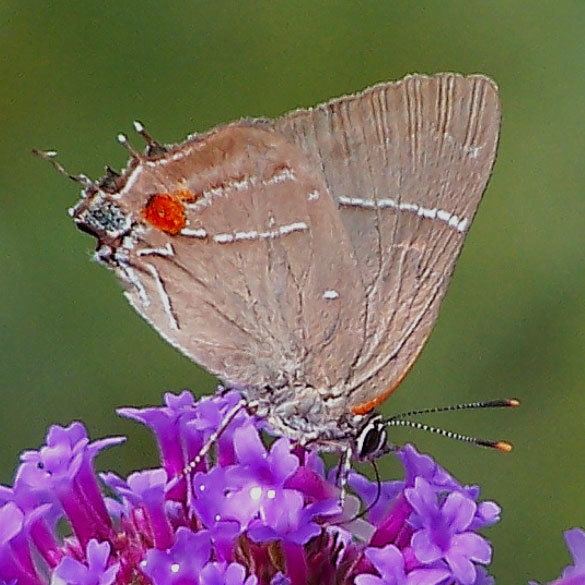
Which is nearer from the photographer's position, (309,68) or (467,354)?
(467,354)

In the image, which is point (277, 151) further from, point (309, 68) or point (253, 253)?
point (309, 68)

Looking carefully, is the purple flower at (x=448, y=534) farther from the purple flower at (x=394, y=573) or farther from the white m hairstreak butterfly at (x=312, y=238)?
the white m hairstreak butterfly at (x=312, y=238)

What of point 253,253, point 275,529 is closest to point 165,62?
point 253,253

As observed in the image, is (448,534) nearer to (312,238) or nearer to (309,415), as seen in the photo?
(309,415)

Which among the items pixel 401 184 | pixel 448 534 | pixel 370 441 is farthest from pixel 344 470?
pixel 401 184

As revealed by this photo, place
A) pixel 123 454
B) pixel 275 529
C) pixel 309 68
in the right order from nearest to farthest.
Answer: pixel 275 529 → pixel 123 454 → pixel 309 68

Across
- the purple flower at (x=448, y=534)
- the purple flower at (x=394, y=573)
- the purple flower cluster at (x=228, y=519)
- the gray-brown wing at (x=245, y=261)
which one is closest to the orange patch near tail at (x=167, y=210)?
the gray-brown wing at (x=245, y=261)

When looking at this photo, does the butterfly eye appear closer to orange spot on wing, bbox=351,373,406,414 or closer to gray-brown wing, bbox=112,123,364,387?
orange spot on wing, bbox=351,373,406,414
